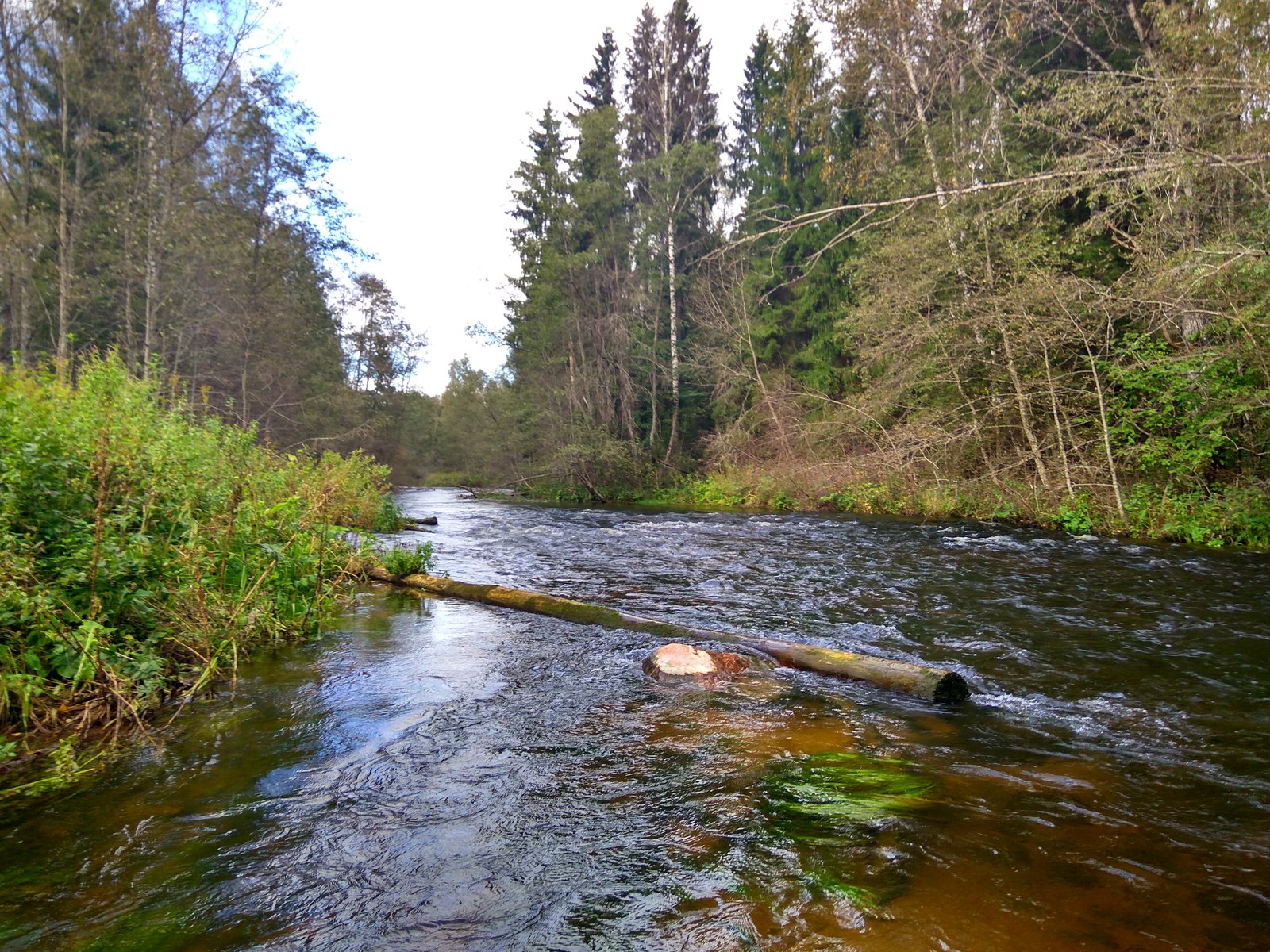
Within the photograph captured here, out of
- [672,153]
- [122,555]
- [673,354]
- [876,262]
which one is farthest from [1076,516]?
[672,153]

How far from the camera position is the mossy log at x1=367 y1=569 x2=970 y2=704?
4.71 m

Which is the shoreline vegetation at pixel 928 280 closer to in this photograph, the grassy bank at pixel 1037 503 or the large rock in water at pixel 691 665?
the grassy bank at pixel 1037 503

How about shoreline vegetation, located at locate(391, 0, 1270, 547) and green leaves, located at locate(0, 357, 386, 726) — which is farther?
shoreline vegetation, located at locate(391, 0, 1270, 547)

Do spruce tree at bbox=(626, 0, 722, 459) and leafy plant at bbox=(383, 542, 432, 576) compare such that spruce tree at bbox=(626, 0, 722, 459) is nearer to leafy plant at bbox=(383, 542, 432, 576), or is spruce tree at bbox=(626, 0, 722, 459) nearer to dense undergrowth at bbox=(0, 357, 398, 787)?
leafy plant at bbox=(383, 542, 432, 576)

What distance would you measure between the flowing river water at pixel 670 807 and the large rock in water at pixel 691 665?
0.59 feet

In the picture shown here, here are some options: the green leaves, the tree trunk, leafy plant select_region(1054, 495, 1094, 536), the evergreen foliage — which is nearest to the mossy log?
the green leaves

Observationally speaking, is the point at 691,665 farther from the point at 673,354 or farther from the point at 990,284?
the point at 673,354

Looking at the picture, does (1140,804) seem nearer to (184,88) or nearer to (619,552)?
(619,552)

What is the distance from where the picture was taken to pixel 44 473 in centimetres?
436

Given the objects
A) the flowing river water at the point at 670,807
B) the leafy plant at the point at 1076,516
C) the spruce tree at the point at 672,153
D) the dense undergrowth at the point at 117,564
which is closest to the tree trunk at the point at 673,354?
the spruce tree at the point at 672,153

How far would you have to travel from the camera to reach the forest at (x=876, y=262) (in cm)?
934

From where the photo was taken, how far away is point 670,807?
3234 mm

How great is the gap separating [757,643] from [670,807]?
263 cm

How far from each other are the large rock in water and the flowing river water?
7.1 inches
